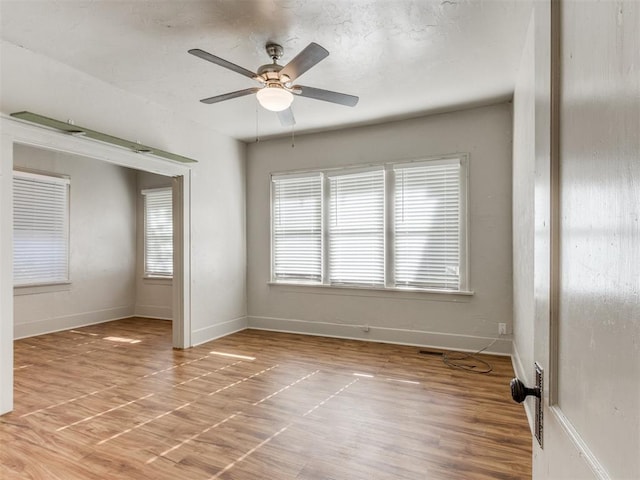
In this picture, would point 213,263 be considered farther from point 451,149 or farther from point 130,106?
point 451,149

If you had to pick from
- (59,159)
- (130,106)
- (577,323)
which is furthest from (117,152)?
(577,323)

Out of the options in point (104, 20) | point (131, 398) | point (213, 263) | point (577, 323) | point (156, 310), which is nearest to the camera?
point (577, 323)

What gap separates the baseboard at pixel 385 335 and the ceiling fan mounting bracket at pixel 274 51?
341 centimetres

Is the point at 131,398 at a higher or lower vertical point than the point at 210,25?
lower

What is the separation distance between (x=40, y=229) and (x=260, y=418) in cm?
483

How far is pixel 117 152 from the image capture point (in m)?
3.64

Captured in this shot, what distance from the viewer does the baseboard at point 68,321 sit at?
5090 mm

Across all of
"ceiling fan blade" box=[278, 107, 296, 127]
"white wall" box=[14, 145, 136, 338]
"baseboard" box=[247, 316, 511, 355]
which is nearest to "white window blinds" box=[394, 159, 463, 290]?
"baseboard" box=[247, 316, 511, 355]

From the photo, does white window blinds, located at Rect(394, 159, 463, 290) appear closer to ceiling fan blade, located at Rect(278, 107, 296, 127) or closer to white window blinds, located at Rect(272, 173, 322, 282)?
white window blinds, located at Rect(272, 173, 322, 282)

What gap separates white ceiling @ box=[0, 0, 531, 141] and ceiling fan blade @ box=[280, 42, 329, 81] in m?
0.38

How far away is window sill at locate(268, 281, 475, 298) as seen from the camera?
441 cm

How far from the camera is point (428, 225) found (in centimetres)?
454

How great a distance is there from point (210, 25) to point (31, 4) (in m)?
1.14

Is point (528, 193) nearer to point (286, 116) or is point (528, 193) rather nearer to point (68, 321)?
point (286, 116)
